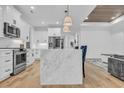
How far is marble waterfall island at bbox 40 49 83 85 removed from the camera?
390 cm

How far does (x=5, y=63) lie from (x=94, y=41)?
28.1 feet

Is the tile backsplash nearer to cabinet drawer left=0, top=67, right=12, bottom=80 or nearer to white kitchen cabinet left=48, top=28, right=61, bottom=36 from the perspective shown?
cabinet drawer left=0, top=67, right=12, bottom=80

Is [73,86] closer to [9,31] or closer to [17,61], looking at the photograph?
[17,61]

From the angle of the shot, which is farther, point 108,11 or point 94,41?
point 94,41

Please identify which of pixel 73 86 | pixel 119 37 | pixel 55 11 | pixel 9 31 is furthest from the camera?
pixel 119 37

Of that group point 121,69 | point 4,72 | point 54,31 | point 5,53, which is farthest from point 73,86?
point 54,31

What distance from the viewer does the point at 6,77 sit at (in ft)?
15.3

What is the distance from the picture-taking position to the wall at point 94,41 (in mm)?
11977

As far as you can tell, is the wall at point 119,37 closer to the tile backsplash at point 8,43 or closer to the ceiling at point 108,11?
the ceiling at point 108,11

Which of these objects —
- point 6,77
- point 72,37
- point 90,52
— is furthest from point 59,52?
point 72,37

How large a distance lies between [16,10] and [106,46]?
771 centimetres

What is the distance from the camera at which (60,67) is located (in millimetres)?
3945

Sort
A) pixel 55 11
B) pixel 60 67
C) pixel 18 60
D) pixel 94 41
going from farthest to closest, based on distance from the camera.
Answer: pixel 94 41, pixel 55 11, pixel 18 60, pixel 60 67

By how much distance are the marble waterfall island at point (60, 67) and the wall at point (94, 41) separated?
8.11 m
